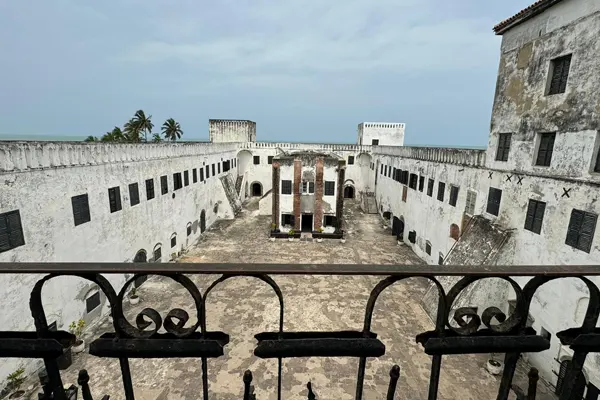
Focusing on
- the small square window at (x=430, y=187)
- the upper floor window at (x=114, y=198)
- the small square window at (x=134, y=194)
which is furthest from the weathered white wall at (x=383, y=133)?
the upper floor window at (x=114, y=198)

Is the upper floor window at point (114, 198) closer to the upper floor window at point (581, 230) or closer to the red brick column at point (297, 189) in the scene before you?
the red brick column at point (297, 189)

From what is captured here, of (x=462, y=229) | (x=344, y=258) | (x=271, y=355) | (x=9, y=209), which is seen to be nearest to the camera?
(x=271, y=355)

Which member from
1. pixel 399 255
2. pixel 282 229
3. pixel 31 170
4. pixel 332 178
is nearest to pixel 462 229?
pixel 399 255

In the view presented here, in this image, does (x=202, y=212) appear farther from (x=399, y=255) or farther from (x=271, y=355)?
(x=271, y=355)

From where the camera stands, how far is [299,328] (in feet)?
39.4

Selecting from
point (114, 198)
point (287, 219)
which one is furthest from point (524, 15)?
point (114, 198)

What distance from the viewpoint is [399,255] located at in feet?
64.2

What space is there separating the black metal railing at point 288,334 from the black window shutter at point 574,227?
377 inches

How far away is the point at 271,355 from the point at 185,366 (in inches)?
394

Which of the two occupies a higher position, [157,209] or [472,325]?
[472,325]

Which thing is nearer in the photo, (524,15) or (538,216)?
(538,216)

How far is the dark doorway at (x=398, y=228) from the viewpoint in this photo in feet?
72.6

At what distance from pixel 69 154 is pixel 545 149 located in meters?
16.9

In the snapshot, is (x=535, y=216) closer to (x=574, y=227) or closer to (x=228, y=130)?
(x=574, y=227)
